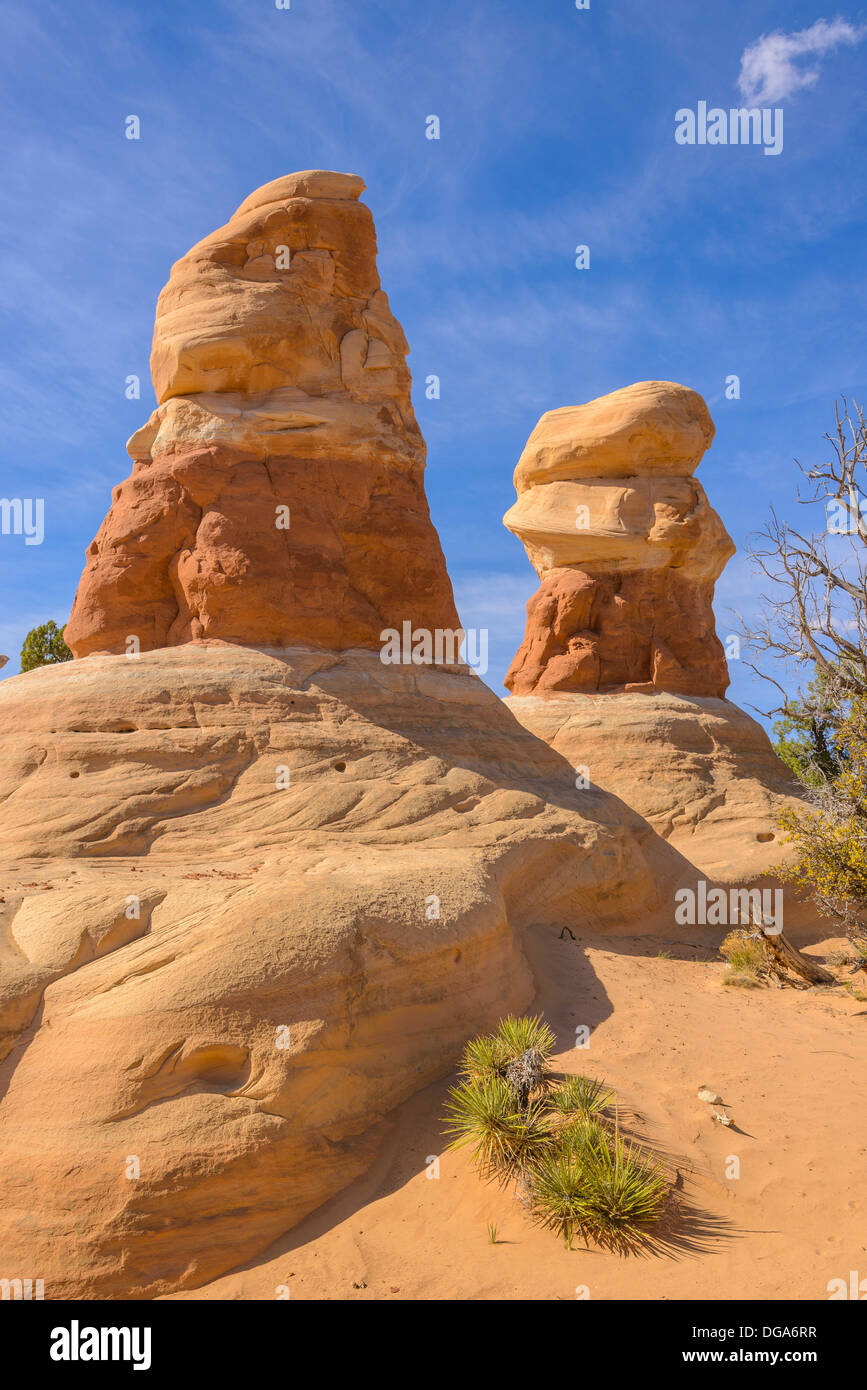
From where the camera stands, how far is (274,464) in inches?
477

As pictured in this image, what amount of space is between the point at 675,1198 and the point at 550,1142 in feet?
2.82

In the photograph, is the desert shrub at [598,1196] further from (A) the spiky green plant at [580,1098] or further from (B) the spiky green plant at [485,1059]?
(B) the spiky green plant at [485,1059]

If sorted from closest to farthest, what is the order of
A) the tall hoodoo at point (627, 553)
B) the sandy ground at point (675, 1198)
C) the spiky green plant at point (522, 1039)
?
the sandy ground at point (675, 1198)
the spiky green plant at point (522, 1039)
the tall hoodoo at point (627, 553)

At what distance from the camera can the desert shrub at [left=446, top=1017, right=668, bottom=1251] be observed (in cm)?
565

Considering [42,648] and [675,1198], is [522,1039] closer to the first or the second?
[675,1198]

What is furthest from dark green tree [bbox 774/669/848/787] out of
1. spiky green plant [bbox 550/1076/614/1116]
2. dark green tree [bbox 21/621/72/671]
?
dark green tree [bbox 21/621/72/671]

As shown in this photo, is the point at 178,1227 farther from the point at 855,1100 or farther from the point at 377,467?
the point at 377,467

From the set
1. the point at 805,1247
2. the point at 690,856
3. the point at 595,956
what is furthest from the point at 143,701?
the point at 690,856

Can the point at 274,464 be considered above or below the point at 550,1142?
above

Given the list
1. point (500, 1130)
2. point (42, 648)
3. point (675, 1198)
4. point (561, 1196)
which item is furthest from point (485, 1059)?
point (42, 648)

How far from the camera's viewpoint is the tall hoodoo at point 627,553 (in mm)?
20328

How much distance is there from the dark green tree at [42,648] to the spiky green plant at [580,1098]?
23030 millimetres

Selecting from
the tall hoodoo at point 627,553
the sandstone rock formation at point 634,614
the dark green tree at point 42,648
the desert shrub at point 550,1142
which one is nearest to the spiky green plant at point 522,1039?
the desert shrub at point 550,1142

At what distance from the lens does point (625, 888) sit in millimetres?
12125
